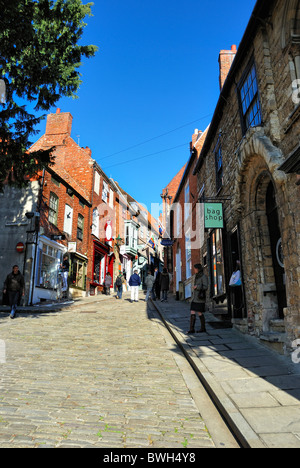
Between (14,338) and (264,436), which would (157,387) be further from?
(14,338)

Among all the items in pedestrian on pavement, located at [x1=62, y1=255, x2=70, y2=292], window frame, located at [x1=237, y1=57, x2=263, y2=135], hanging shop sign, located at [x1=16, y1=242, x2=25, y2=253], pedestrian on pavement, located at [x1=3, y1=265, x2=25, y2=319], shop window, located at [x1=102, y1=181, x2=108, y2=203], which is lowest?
pedestrian on pavement, located at [x1=3, y1=265, x2=25, y2=319]

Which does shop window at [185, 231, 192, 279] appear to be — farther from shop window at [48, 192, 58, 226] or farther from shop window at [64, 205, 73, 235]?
shop window at [48, 192, 58, 226]

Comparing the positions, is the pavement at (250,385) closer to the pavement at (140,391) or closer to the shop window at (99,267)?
the pavement at (140,391)

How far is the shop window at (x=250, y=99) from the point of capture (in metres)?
7.62

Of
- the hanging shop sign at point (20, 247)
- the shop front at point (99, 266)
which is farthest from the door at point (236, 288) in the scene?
the shop front at point (99, 266)

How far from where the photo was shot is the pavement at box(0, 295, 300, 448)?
10.5 ft

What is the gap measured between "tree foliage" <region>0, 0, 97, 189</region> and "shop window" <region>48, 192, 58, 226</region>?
29.0 ft

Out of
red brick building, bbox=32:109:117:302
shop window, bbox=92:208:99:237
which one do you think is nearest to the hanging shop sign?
red brick building, bbox=32:109:117:302

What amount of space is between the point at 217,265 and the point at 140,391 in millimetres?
7486

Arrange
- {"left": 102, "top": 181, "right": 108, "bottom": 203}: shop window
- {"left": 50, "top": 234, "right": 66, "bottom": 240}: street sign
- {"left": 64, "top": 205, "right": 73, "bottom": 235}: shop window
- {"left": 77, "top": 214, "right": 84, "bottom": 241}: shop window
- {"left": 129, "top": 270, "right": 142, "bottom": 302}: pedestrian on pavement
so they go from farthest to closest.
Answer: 1. {"left": 102, "top": 181, "right": 108, "bottom": 203}: shop window
2. {"left": 77, "top": 214, "right": 84, "bottom": 241}: shop window
3. {"left": 64, "top": 205, "right": 73, "bottom": 235}: shop window
4. {"left": 50, "top": 234, "right": 66, "bottom": 240}: street sign
5. {"left": 129, "top": 270, "right": 142, "bottom": 302}: pedestrian on pavement

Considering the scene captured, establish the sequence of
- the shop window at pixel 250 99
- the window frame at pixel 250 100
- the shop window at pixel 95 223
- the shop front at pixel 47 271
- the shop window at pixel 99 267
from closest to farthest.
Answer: the window frame at pixel 250 100
the shop window at pixel 250 99
the shop front at pixel 47 271
the shop window at pixel 95 223
the shop window at pixel 99 267

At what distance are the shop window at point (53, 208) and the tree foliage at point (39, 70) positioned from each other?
29.0 ft

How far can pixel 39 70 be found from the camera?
955cm

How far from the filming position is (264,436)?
305 centimetres
